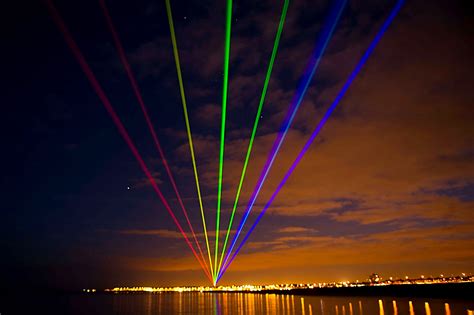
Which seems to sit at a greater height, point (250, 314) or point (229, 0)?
point (229, 0)

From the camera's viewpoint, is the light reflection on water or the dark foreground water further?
the dark foreground water

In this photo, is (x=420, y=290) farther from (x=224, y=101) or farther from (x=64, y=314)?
(x=224, y=101)

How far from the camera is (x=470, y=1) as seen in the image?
11.9 meters

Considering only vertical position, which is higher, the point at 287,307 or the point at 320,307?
the point at 287,307

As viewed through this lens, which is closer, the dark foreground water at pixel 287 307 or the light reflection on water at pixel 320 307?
the light reflection on water at pixel 320 307

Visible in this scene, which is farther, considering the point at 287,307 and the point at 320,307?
the point at 287,307

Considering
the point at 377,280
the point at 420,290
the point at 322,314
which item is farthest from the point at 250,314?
the point at 377,280

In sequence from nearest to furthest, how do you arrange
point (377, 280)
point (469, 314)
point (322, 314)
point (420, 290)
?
point (469, 314)
point (322, 314)
point (420, 290)
point (377, 280)

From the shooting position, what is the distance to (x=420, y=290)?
319 feet

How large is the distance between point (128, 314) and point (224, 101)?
32.1m

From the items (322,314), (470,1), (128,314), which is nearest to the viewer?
(470,1)

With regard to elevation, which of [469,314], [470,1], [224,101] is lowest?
[469,314]

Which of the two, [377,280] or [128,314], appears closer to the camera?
[128,314]

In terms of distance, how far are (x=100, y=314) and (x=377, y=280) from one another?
17640cm
